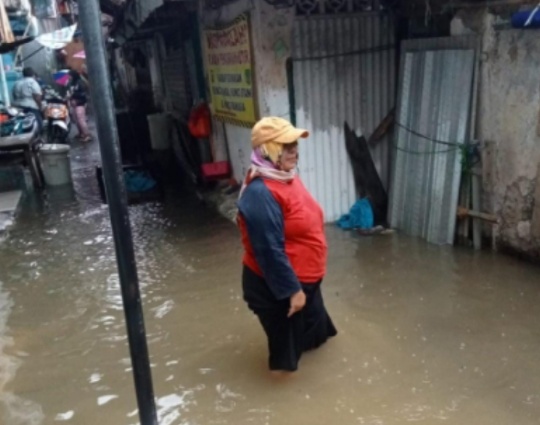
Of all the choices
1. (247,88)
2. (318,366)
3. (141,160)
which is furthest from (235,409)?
(141,160)

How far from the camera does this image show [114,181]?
187 centimetres

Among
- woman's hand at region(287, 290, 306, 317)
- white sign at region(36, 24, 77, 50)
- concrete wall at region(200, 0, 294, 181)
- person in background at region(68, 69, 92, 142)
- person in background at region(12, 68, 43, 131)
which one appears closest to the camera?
woman's hand at region(287, 290, 306, 317)

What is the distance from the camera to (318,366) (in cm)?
393

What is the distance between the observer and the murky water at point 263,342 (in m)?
3.52

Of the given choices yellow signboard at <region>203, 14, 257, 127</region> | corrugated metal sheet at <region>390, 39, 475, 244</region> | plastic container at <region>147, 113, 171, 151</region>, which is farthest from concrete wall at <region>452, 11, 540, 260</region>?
plastic container at <region>147, 113, 171, 151</region>

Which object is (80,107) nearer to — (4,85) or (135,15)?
(4,85)

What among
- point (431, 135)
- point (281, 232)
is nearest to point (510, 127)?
point (431, 135)

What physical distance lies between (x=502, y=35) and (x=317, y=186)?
2573mm

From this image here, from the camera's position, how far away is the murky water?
11.5ft

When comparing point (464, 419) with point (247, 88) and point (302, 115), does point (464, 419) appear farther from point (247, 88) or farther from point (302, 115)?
point (247, 88)

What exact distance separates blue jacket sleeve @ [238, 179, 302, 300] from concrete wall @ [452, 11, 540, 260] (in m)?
2.86

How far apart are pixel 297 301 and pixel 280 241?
1.22 ft

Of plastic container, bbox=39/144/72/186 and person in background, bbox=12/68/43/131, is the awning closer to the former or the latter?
plastic container, bbox=39/144/72/186

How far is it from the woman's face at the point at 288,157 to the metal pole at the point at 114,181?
1523mm
